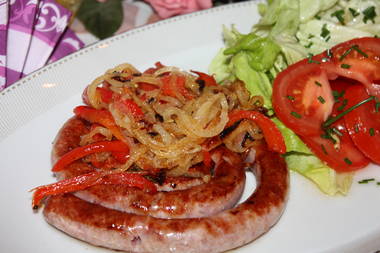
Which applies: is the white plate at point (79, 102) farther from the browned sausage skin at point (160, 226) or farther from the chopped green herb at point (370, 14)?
the chopped green herb at point (370, 14)

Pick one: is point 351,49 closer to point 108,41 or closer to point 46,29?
point 108,41

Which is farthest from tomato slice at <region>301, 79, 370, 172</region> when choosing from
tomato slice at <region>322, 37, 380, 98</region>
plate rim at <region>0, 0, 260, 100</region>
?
plate rim at <region>0, 0, 260, 100</region>

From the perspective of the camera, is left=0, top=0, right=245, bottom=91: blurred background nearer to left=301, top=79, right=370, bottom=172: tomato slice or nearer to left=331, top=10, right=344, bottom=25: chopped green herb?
left=331, top=10, right=344, bottom=25: chopped green herb

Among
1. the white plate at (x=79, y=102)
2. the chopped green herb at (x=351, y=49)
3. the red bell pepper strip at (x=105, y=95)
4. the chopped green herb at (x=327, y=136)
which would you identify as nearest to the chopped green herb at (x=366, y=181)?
the white plate at (x=79, y=102)

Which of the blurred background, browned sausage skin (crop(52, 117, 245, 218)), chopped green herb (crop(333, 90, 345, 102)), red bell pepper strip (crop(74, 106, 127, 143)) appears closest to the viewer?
browned sausage skin (crop(52, 117, 245, 218))

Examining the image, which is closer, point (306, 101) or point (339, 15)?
point (306, 101)

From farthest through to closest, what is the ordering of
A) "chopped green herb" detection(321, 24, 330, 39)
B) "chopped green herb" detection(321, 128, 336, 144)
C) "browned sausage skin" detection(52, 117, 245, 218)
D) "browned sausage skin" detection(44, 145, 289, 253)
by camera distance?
"chopped green herb" detection(321, 24, 330, 39) < "chopped green herb" detection(321, 128, 336, 144) < "browned sausage skin" detection(52, 117, 245, 218) < "browned sausage skin" detection(44, 145, 289, 253)

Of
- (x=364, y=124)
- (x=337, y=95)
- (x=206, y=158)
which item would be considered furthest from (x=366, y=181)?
(x=206, y=158)

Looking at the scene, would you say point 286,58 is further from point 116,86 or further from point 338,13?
point 116,86
